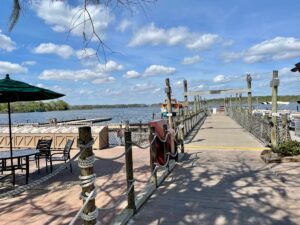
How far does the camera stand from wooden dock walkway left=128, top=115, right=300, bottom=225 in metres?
4.29

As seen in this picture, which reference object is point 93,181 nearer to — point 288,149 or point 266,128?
point 288,149

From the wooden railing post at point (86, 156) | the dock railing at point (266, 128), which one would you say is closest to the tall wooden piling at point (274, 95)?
the dock railing at point (266, 128)

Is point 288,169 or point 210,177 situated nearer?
point 210,177

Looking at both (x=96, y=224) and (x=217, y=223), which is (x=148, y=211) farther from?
(x=96, y=224)

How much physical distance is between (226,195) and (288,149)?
4.03m

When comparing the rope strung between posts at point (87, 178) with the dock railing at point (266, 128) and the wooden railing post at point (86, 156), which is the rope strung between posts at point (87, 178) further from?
the dock railing at point (266, 128)

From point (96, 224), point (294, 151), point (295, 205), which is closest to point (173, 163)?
point (294, 151)

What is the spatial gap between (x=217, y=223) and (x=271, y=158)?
486 cm

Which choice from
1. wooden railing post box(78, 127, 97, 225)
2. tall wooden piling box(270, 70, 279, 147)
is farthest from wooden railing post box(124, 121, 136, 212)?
tall wooden piling box(270, 70, 279, 147)

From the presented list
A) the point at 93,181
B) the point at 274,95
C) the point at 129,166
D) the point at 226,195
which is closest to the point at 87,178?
the point at 93,181

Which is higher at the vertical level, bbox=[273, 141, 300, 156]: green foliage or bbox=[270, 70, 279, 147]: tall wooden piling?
bbox=[270, 70, 279, 147]: tall wooden piling

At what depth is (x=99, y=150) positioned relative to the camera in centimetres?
1195

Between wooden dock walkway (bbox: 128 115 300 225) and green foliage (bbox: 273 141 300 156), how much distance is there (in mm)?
573

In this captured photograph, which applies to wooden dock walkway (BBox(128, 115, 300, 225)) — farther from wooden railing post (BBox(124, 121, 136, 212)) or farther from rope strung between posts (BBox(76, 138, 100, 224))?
rope strung between posts (BBox(76, 138, 100, 224))
